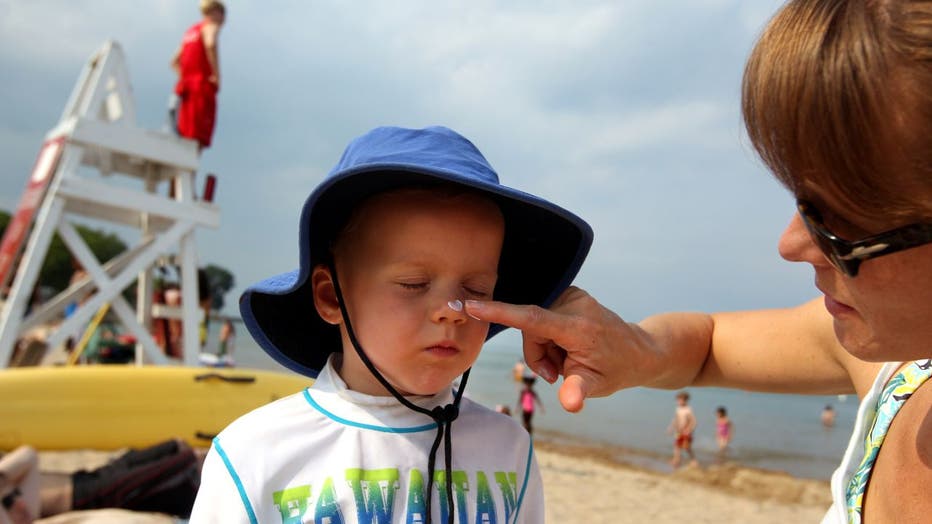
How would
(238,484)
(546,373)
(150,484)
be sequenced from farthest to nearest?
1. (150,484)
2. (546,373)
3. (238,484)

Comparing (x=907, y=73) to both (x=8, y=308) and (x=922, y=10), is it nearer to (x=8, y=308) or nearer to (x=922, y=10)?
(x=922, y=10)

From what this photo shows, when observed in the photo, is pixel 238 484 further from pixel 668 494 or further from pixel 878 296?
pixel 668 494

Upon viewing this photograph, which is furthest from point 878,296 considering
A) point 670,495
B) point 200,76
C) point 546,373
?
point 670,495

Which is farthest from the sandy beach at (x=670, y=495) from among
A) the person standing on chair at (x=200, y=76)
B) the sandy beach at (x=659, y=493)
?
the person standing on chair at (x=200, y=76)

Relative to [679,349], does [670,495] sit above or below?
below

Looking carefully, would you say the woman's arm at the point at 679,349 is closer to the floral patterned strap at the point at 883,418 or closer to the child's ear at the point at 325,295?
the floral patterned strap at the point at 883,418

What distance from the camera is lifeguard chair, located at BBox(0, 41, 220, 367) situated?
6465 mm

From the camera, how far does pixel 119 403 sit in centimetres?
593

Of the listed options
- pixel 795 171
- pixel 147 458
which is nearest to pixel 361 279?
pixel 795 171

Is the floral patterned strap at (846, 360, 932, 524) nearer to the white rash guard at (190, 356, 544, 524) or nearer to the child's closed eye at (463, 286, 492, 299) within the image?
the white rash guard at (190, 356, 544, 524)

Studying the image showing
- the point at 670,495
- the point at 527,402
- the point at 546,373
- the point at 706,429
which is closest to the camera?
the point at 546,373

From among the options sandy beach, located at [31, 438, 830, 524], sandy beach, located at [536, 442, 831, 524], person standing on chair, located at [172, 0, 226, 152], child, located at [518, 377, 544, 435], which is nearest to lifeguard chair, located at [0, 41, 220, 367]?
person standing on chair, located at [172, 0, 226, 152]

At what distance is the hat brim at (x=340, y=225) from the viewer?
1510 millimetres

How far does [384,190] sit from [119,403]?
532 centimetres
